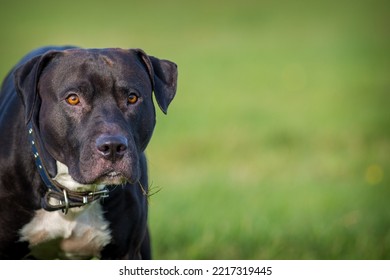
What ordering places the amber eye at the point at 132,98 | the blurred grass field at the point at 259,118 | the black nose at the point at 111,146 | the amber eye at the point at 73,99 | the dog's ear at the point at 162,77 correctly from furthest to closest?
the blurred grass field at the point at 259,118, the dog's ear at the point at 162,77, the amber eye at the point at 132,98, the amber eye at the point at 73,99, the black nose at the point at 111,146

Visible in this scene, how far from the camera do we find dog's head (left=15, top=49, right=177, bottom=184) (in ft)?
16.0

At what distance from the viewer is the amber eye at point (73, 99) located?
5.06 metres

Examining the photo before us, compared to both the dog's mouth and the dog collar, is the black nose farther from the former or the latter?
the dog collar

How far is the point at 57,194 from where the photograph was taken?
534cm

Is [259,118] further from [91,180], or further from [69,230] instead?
[91,180]

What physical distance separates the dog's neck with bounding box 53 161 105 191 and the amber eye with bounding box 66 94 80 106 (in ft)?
1.28

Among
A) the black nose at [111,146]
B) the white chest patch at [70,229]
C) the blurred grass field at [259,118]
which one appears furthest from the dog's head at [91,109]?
the blurred grass field at [259,118]

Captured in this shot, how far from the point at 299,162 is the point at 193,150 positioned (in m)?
1.44

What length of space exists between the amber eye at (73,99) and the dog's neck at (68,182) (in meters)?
Answer: 0.39

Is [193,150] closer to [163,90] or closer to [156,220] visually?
[156,220]

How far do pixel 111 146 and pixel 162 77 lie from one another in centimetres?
87

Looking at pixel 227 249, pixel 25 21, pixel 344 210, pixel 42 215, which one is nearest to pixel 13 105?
pixel 42 215

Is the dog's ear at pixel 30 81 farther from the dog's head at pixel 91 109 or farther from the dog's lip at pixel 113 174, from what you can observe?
the dog's lip at pixel 113 174

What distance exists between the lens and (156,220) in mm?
8344
